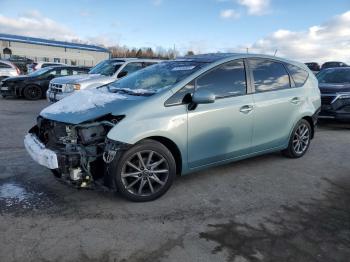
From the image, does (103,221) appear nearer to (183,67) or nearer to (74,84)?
(183,67)

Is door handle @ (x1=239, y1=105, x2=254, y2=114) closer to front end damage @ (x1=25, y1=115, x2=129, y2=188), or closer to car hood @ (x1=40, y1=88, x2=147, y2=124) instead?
car hood @ (x1=40, y1=88, x2=147, y2=124)

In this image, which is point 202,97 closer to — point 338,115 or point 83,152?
point 83,152

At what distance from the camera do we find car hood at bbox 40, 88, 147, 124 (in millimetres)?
4262

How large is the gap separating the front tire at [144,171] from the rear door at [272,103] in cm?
159

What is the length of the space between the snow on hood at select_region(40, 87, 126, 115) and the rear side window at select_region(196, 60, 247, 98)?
3.61 feet

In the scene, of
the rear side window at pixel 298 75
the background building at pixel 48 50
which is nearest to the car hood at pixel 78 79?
the rear side window at pixel 298 75

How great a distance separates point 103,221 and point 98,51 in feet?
198

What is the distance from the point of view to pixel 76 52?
59.1 metres

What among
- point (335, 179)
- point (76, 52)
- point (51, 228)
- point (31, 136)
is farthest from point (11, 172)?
point (76, 52)

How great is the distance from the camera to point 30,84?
1579 cm

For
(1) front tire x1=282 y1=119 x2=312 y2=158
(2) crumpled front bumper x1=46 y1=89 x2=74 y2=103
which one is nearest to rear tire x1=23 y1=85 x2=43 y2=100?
(2) crumpled front bumper x1=46 y1=89 x2=74 y2=103

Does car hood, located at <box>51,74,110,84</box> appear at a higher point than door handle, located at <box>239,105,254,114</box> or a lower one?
higher

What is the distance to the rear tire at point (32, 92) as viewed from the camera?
15688mm

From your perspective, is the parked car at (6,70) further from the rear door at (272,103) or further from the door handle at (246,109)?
the door handle at (246,109)
